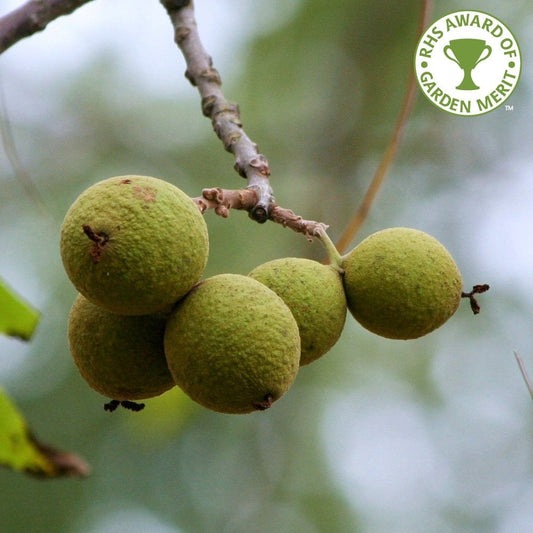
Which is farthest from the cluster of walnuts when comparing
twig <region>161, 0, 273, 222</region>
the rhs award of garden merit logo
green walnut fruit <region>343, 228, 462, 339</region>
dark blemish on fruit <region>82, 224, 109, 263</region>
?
the rhs award of garden merit logo

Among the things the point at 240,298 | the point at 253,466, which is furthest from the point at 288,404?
the point at 240,298

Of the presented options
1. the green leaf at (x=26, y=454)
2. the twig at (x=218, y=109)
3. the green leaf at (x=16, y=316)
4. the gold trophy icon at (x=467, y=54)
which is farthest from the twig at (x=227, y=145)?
the gold trophy icon at (x=467, y=54)

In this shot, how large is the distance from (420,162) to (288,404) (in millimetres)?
1813

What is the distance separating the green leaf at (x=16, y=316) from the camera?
1.03 m

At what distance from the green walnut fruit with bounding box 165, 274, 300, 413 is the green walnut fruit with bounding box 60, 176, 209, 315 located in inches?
2.9

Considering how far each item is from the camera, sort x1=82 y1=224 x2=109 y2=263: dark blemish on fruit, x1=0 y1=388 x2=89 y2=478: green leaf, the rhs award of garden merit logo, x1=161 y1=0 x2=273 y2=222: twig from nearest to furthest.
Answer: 1. x1=0 y1=388 x2=89 y2=478: green leaf
2. x1=82 y1=224 x2=109 y2=263: dark blemish on fruit
3. x1=161 y1=0 x2=273 y2=222: twig
4. the rhs award of garden merit logo

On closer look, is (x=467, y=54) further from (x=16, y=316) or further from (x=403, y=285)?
(x=16, y=316)

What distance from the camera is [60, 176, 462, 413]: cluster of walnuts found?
1489 millimetres

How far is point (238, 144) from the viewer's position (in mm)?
1998

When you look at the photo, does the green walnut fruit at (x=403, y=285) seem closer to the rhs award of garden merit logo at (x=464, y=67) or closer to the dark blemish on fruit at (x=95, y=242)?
the dark blemish on fruit at (x=95, y=242)

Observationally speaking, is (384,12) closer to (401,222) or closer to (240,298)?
(401,222)

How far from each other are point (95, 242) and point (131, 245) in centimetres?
7

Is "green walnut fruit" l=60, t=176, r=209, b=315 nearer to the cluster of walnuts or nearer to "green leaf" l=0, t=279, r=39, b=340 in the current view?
the cluster of walnuts

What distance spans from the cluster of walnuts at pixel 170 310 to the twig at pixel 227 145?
166 mm
